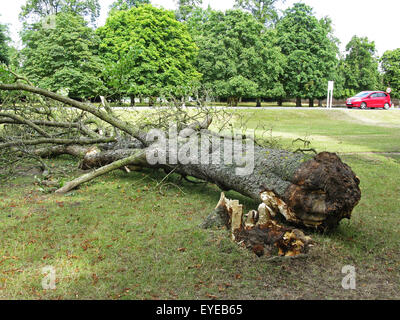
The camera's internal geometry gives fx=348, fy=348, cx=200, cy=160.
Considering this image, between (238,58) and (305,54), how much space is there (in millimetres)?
6940

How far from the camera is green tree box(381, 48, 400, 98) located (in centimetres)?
4606

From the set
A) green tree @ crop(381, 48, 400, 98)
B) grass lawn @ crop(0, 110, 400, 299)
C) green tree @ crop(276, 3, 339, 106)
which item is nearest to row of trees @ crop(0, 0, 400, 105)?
green tree @ crop(276, 3, 339, 106)

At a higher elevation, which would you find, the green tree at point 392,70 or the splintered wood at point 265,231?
the green tree at point 392,70

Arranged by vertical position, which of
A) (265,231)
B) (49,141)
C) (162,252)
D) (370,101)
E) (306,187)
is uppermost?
(370,101)

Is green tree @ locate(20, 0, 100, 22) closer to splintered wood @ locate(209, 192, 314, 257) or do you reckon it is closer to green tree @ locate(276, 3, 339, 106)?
green tree @ locate(276, 3, 339, 106)

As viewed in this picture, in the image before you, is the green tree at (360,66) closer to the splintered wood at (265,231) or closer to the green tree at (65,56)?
the green tree at (65,56)

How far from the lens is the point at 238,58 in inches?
1264

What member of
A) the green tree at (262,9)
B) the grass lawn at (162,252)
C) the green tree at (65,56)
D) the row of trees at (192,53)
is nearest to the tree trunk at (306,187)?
the grass lawn at (162,252)

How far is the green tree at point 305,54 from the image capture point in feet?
111

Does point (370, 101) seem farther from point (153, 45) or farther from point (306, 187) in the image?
point (306, 187)

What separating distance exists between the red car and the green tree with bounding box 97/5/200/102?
13740 mm

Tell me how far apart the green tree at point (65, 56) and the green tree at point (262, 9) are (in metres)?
21.6

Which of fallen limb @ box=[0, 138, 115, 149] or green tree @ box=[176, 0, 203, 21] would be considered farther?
green tree @ box=[176, 0, 203, 21]

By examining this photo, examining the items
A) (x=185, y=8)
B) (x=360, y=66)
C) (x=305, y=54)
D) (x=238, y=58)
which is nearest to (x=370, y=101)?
(x=305, y=54)
